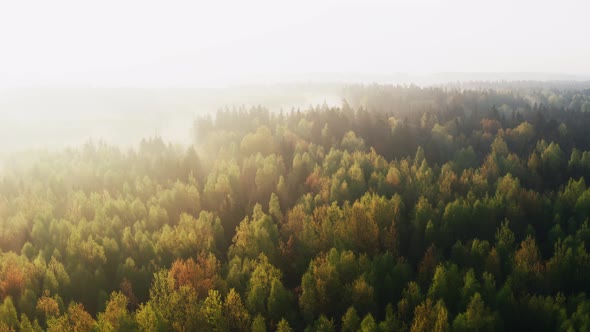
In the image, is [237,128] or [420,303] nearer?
[420,303]

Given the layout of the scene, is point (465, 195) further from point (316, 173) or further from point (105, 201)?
point (105, 201)

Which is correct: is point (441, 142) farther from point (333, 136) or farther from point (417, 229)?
point (417, 229)

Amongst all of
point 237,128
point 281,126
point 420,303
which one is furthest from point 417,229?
point 237,128

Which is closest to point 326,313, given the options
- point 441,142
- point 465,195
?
point 465,195

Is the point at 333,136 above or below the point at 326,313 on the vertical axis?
above

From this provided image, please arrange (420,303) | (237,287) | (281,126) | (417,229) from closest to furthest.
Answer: (420,303) < (237,287) < (417,229) < (281,126)

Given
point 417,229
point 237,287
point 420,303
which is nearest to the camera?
point 420,303
